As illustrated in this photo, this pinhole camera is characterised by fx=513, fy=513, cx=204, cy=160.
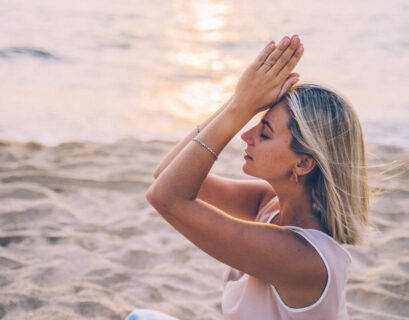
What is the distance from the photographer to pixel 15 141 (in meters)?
5.84

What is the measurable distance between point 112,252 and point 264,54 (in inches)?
94.6

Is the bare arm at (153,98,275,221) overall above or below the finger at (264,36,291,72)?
below

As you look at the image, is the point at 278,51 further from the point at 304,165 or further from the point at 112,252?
the point at 112,252

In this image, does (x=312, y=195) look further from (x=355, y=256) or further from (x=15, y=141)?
(x=15, y=141)

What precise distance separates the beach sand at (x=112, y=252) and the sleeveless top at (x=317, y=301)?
127 centimetres

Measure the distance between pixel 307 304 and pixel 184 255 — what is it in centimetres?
206

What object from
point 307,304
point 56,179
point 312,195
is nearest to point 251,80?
point 312,195

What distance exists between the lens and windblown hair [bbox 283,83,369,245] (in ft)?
6.30

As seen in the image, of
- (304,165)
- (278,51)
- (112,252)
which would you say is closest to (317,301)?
(304,165)

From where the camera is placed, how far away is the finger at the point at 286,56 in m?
1.90

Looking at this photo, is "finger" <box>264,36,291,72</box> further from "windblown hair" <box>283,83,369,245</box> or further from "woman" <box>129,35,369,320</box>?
"windblown hair" <box>283,83,369,245</box>

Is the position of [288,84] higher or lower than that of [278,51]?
lower

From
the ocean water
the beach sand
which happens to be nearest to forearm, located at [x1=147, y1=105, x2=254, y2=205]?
the beach sand

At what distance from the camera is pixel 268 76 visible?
75.9 inches
